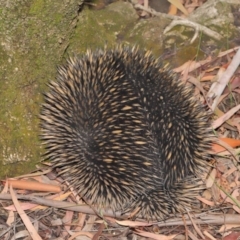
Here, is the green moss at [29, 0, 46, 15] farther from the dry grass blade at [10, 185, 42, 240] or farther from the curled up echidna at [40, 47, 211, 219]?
the dry grass blade at [10, 185, 42, 240]

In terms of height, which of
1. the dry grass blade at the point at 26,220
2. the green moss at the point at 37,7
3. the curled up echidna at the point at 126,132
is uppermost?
the green moss at the point at 37,7

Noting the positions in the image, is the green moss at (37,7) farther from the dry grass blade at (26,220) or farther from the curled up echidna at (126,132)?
the dry grass blade at (26,220)

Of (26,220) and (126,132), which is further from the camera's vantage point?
(26,220)

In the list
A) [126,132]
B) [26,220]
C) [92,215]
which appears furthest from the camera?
[92,215]

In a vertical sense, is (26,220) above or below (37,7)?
below

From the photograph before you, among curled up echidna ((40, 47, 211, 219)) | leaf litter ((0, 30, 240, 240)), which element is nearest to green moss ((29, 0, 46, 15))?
curled up echidna ((40, 47, 211, 219))

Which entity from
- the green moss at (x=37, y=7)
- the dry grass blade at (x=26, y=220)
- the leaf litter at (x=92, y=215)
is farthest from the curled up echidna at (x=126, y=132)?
the green moss at (x=37, y=7)

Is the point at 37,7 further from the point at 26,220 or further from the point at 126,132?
the point at 26,220

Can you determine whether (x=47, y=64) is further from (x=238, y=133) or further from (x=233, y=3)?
(x=233, y=3)

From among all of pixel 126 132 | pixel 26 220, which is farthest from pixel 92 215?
pixel 126 132

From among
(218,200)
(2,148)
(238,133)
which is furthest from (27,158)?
(238,133)
